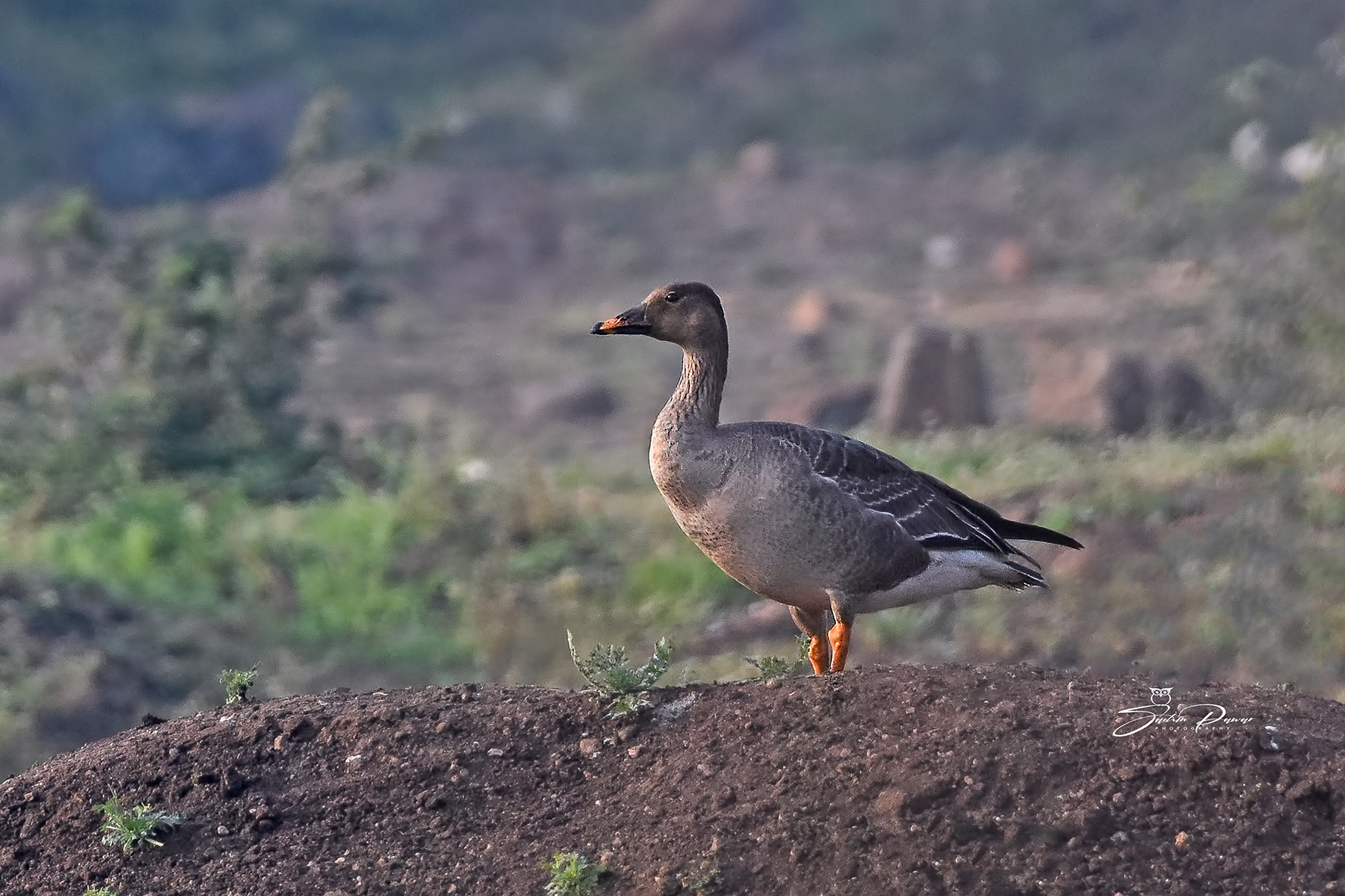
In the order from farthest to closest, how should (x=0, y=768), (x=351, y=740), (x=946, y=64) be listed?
1. (x=946, y=64)
2. (x=0, y=768)
3. (x=351, y=740)

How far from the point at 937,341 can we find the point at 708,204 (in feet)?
37.1

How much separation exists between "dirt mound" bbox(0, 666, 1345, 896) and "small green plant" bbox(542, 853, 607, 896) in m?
0.04

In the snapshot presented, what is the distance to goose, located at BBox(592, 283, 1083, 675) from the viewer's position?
6336 millimetres

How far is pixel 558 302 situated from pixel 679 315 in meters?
17.7

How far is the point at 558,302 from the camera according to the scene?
24.4 m

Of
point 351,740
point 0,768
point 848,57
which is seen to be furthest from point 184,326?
point 848,57

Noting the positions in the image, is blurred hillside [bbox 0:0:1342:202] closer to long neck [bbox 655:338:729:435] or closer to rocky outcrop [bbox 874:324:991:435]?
rocky outcrop [bbox 874:324:991:435]

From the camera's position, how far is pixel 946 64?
102 feet

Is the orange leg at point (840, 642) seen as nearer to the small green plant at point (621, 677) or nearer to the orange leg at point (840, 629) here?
the orange leg at point (840, 629)

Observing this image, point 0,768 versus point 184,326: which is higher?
point 184,326

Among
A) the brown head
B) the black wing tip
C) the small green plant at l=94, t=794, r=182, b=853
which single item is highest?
the brown head

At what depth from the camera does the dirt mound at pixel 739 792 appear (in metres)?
5.08

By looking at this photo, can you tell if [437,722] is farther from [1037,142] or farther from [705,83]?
[705,83]

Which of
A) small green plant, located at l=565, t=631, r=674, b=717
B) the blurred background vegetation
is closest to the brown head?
small green plant, located at l=565, t=631, r=674, b=717
